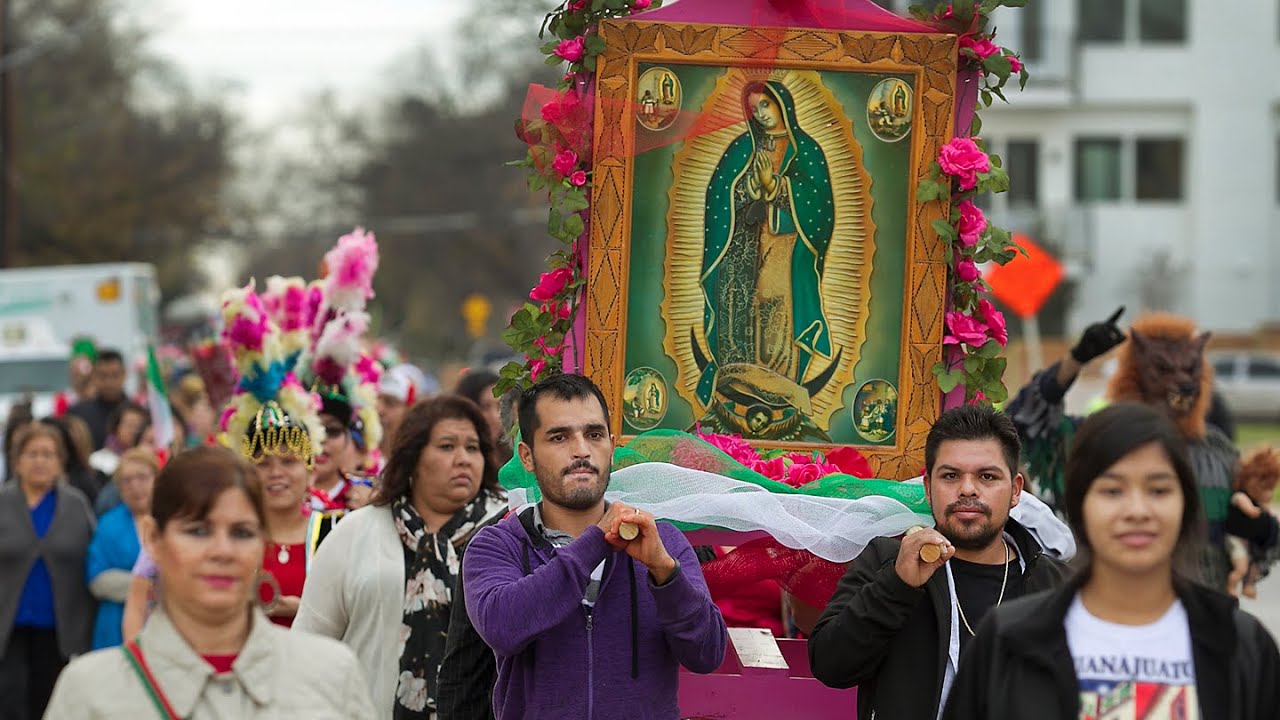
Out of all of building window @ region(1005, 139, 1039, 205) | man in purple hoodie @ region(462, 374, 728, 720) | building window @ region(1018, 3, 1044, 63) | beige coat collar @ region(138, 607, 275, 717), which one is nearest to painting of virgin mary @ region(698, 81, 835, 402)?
man in purple hoodie @ region(462, 374, 728, 720)

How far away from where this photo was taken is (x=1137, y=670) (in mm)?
3557

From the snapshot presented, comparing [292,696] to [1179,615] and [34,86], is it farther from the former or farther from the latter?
[34,86]

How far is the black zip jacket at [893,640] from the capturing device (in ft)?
14.6

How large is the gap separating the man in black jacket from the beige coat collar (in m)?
1.50

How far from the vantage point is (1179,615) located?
3.61 m

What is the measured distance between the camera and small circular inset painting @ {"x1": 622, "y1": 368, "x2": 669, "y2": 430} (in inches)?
233

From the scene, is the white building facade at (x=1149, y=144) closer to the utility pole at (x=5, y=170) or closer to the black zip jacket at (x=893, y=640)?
the utility pole at (x=5, y=170)

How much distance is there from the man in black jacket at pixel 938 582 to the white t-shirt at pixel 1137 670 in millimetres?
812

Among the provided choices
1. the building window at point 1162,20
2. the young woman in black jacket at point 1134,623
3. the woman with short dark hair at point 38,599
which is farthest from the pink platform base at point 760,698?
the building window at point 1162,20

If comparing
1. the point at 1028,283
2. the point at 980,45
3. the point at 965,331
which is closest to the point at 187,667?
the point at 965,331

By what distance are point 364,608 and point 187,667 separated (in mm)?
2340

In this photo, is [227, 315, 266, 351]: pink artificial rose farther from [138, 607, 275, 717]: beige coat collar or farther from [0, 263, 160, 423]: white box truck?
[0, 263, 160, 423]: white box truck

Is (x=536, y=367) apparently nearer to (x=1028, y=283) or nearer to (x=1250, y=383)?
(x=1028, y=283)

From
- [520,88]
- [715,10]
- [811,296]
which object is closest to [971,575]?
[811,296]
